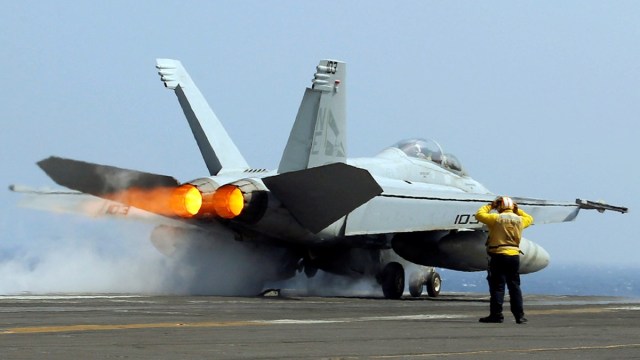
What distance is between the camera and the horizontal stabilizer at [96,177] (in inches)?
917

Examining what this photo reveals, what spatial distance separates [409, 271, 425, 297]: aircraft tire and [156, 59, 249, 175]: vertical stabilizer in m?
4.90

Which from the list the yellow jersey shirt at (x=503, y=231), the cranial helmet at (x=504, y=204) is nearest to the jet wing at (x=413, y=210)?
the cranial helmet at (x=504, y=204)

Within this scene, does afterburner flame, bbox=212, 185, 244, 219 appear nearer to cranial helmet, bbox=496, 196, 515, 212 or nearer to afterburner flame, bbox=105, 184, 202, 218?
afterburner flame, bbox=105, 184, 202, 218

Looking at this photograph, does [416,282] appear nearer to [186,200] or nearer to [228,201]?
[228,201]

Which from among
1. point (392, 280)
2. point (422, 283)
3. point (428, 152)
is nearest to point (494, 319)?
point (392, 280)

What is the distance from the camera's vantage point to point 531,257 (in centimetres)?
2938

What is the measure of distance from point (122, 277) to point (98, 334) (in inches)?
604

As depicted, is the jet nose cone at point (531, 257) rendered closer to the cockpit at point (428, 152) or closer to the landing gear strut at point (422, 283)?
the landing gear strut at point (422, 283)

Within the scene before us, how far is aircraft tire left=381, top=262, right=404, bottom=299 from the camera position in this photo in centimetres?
2790

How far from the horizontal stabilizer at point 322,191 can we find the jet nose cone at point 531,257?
5.95 metres

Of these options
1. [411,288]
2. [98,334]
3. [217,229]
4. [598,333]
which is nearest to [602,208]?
[411,288]

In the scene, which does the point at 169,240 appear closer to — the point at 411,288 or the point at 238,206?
the point at 238,206

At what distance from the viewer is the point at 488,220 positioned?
690 inches

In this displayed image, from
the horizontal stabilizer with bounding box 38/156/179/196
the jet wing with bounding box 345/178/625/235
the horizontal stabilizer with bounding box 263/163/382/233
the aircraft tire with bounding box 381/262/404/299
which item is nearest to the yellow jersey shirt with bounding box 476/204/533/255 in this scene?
the horizontal stabilizer with bounding box 263/163/382/233
